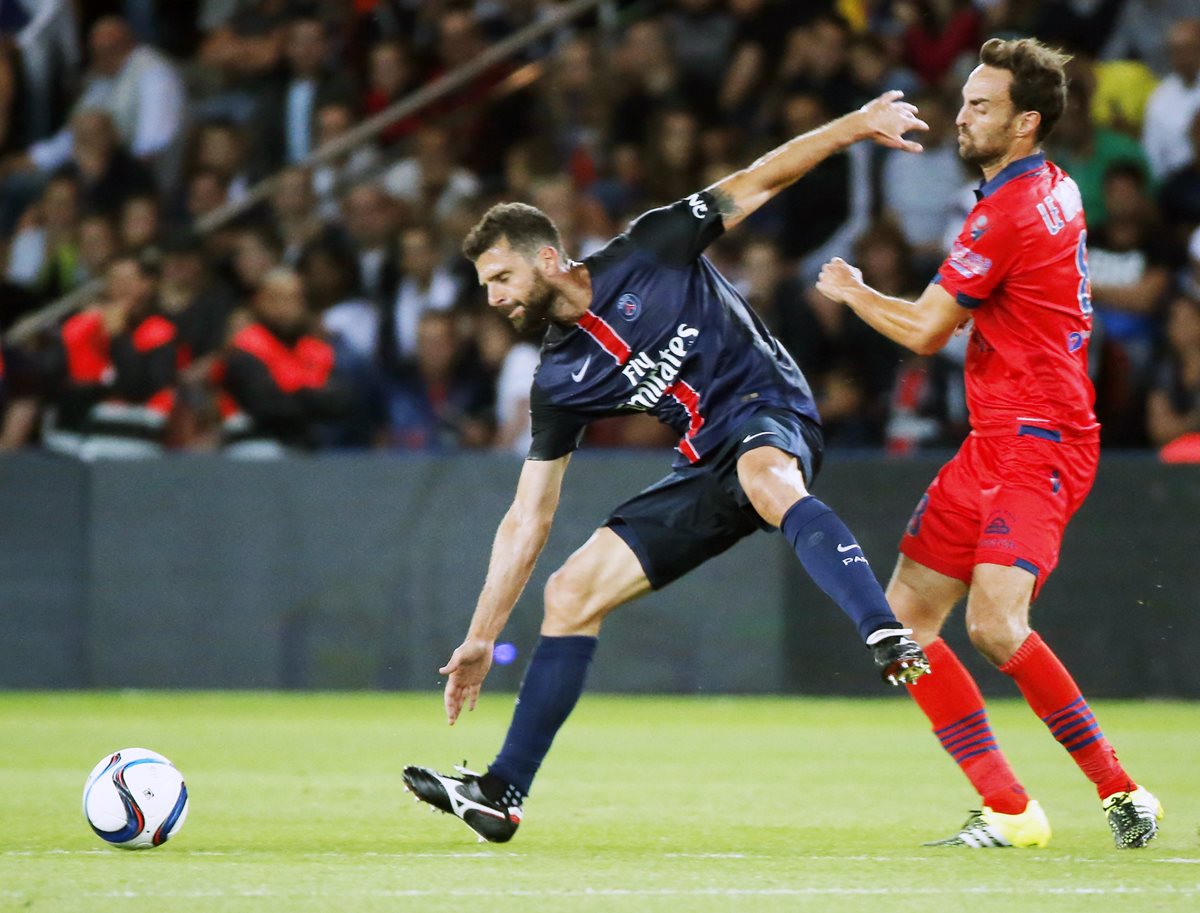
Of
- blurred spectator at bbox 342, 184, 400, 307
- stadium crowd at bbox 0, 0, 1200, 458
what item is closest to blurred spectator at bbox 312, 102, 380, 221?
stadium crowd at bbox 0, 0, 1200, 458

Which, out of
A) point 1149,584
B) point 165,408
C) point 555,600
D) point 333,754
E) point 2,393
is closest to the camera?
point 555,600

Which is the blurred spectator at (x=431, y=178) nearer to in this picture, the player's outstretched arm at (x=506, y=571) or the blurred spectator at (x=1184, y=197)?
the blurred spectator at (x=1184, y=197)

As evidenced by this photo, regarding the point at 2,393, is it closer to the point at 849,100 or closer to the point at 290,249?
the point at 290,249

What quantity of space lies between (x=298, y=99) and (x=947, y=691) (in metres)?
9.72

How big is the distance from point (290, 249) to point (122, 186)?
160 cm

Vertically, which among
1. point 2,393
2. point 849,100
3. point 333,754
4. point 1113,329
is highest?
point 849,100

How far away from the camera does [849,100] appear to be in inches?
509

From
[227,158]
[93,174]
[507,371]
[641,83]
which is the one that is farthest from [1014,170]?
[93,174]

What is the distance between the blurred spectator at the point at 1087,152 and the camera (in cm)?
1198

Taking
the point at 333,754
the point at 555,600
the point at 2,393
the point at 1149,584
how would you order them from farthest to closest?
the point at 2,393, the point at 1149,584, the point at 333,754, the point at 555,600

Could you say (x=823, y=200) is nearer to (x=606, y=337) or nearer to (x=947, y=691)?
(x=606, y=337)

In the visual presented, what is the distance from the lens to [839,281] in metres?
6.09

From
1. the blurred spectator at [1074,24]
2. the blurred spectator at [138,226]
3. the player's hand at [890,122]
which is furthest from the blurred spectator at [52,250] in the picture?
the player's hand at [890,122]

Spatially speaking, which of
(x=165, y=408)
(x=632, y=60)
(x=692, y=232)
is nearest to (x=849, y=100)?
(x=632, y=60)
